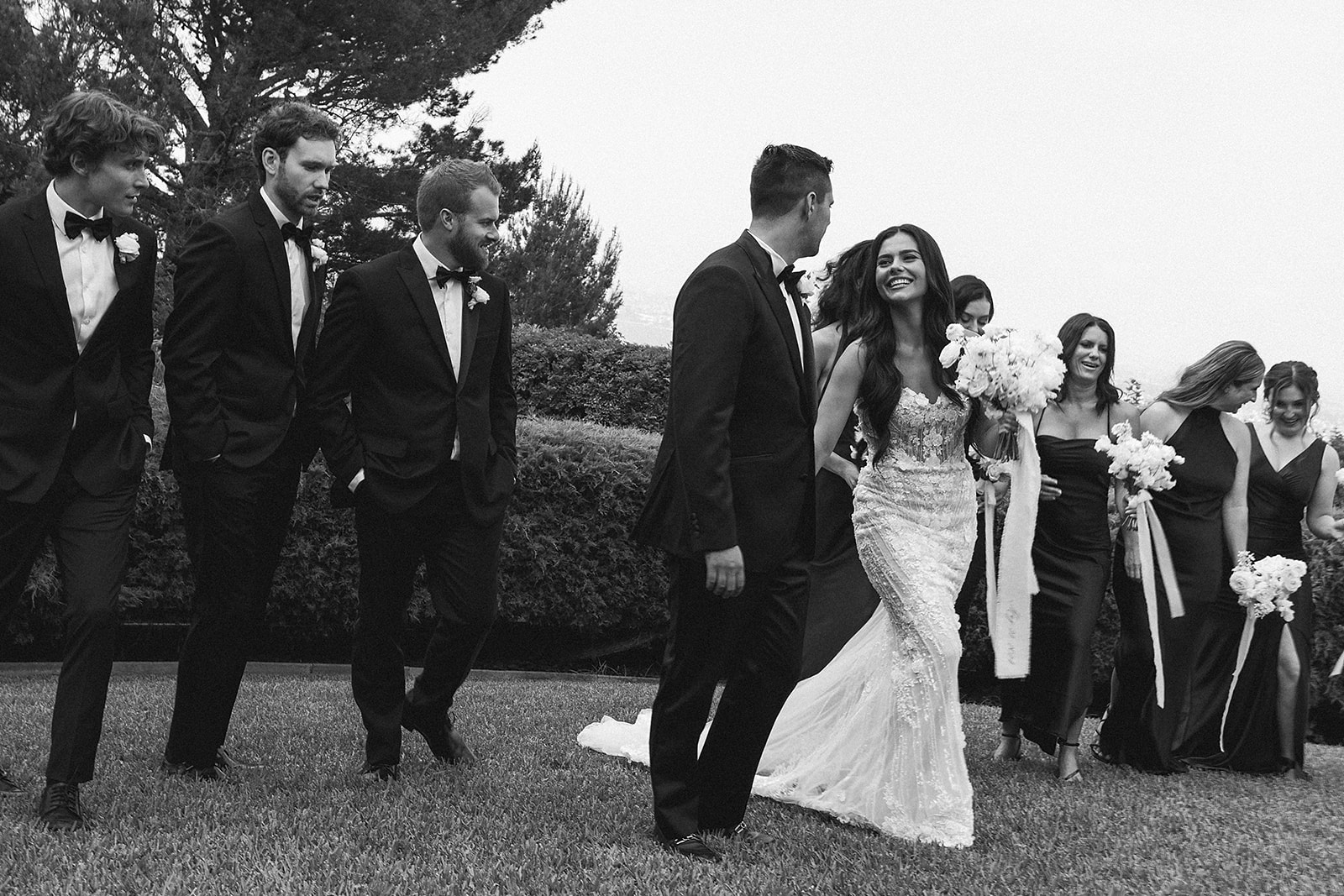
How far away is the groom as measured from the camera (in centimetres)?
397

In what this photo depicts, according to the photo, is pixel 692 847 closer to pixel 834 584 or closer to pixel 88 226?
pixel 834 584

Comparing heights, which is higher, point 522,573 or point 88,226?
point 88,226

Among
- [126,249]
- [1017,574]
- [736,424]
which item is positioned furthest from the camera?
[1017,574]

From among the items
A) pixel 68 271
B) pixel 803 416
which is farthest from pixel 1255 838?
pixel 68 271

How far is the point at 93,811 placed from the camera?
13.7 feet

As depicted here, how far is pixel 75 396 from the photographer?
4.30 m

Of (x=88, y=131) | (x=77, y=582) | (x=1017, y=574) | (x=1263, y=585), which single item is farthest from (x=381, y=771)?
(x=1263, y=585)

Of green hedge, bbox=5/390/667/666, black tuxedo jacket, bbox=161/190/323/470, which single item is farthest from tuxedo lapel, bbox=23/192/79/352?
green hedge, bbox=5/390/667/666

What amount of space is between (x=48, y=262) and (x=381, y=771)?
2327mm

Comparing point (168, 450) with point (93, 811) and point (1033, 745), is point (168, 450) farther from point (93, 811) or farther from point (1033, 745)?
point (1033, 745)

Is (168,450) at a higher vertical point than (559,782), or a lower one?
higher

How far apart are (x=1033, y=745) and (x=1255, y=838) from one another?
2.35 m

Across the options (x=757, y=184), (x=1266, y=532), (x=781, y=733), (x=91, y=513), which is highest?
(x=757, y=184)

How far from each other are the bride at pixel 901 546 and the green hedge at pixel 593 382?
998 cm
